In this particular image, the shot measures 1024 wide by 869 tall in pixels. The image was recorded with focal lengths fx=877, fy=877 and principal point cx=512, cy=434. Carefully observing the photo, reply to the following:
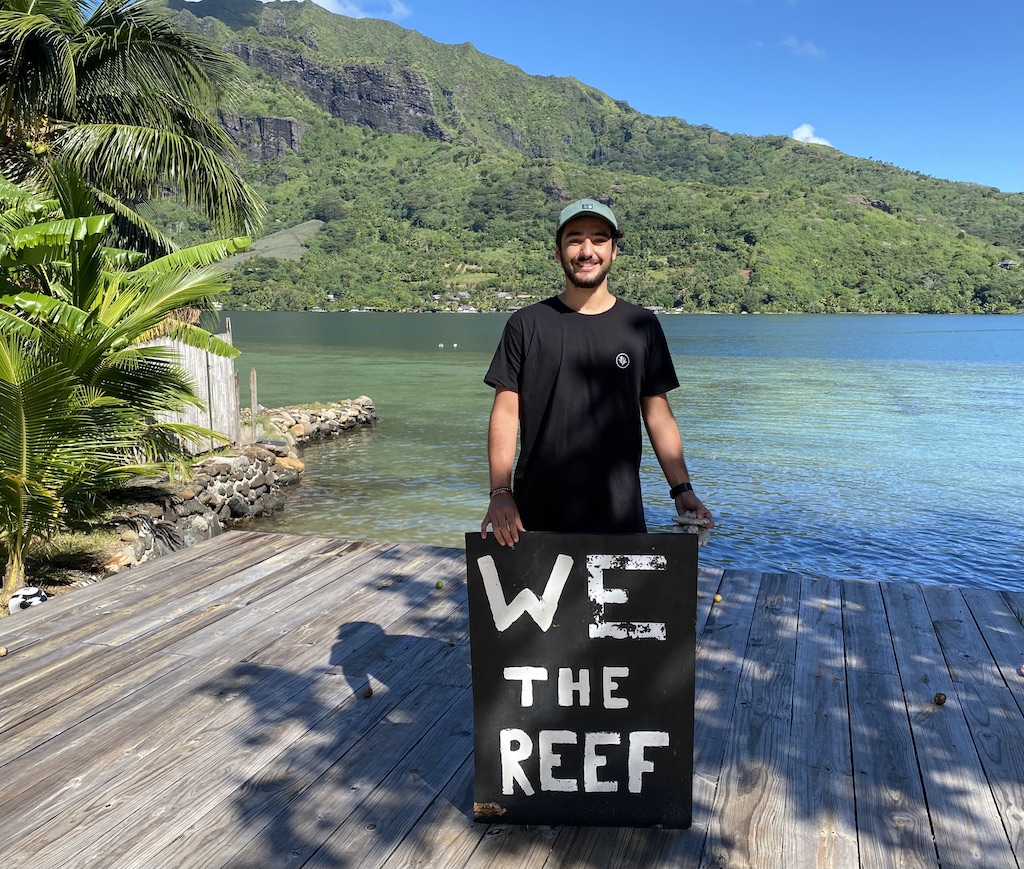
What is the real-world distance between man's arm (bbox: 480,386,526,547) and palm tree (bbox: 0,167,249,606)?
440 centimetres

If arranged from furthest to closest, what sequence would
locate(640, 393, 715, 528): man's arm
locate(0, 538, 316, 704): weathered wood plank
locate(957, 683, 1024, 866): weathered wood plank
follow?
locate(0, 538, 316, 704): weathered wood plank
locate(640, 393, 715, 528): man's arm
locate(957, 683, 1024, 866): weathered wood plank

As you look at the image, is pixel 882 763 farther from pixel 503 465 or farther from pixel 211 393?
pixel 211 393

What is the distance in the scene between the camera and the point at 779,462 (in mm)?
21656

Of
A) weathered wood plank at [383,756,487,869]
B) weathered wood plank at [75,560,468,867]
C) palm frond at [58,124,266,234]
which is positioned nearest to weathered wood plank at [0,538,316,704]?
weathered wood plank at [75,560,468,867]

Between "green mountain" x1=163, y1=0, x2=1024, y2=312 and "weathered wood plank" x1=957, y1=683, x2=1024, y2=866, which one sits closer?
"weathered wood plank" x1=957, y1=683, x2=1024, y2=866

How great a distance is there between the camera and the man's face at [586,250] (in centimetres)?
314

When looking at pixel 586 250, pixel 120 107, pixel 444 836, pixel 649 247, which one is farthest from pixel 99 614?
pixel 649 247

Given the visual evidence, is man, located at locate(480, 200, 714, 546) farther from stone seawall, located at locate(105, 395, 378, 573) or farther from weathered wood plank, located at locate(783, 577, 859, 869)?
stone seawall, located at locate(105, 395, 378, 573)

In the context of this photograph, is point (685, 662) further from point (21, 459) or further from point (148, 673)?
point (21, 459)

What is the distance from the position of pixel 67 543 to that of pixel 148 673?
478cm

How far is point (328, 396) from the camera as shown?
34.4 meters

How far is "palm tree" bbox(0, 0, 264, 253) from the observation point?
42.6 ft

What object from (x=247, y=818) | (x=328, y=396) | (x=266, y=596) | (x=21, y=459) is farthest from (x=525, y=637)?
(x=328, y=396)

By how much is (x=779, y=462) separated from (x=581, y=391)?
770 inches
